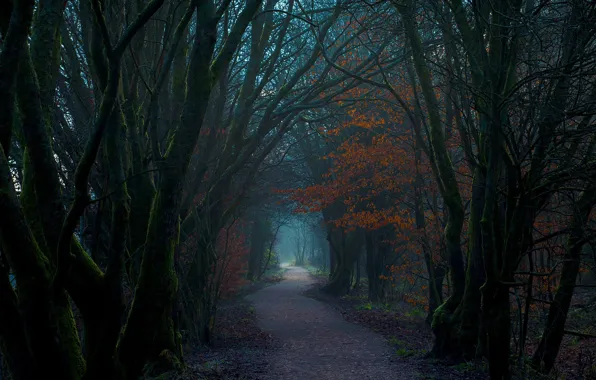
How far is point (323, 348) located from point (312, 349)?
0.87 feet

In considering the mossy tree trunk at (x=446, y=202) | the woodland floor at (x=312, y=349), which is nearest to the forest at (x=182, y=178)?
the mossy tree trunk at (x=446, y=202)

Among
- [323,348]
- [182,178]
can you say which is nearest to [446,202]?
[323,348]

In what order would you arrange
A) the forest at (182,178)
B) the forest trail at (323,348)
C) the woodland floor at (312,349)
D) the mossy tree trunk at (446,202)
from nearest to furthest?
the forest at (182,178) < the woodland floor at (312,349) < the forest trail at (323,348) < the mossy tree trunk at (446,202)

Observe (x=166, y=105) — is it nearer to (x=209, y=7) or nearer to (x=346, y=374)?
(x=209, y=7)

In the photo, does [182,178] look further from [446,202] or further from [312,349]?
[312,349]

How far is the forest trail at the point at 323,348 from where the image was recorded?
8.15m

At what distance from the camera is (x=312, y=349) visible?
35.8ft

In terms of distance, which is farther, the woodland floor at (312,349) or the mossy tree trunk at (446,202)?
the mossy tree trunk at (446,202)

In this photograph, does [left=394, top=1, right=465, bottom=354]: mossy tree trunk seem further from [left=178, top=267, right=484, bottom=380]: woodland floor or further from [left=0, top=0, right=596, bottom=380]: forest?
[left=178, top=267, right=484, bottom=380]: woodland floor

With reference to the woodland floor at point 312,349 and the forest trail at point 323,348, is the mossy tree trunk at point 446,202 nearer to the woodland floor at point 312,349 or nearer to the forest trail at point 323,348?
the woodland floor at point 312,349

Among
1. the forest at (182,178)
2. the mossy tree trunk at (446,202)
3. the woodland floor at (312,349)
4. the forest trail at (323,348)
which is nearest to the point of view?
the forest at (182,178)

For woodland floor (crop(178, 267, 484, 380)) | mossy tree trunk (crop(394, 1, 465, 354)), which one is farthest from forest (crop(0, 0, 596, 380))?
woodland floor (crop(178, 267, 484, 380))

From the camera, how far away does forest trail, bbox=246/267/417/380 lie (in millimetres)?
8148

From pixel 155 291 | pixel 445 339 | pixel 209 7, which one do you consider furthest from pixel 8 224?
pixel 445 339
